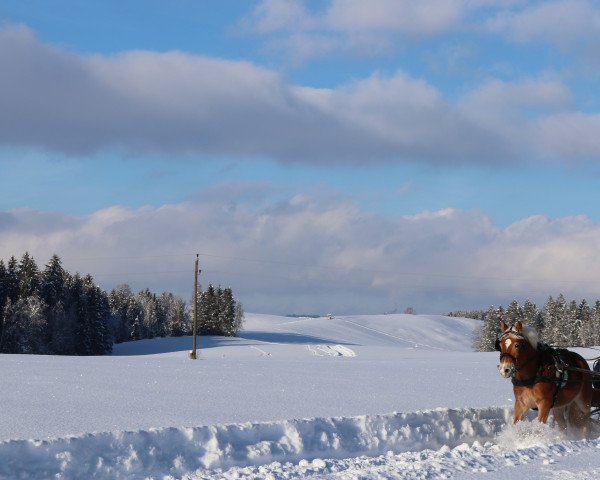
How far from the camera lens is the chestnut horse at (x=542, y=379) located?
36.8 feet

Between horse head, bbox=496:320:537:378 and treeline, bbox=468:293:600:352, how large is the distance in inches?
3226

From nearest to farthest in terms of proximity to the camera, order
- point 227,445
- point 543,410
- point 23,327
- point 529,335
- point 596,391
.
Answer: point 227,445 < point 543,410 < point 529,335 < point 596,391 < point 23,327

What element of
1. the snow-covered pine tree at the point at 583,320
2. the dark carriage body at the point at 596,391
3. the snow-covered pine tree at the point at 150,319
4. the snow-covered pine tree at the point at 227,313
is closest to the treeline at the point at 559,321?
the snow-covered pine tree at the point at 583,320

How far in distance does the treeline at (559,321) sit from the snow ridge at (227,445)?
272 feet

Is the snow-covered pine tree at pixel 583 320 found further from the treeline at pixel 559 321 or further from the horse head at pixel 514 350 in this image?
the horse head at pixel 514 350

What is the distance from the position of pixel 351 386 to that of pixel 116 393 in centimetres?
553

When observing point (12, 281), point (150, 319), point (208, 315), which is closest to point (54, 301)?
point (12, 281)

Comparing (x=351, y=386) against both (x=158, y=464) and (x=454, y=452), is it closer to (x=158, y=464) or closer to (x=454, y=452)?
(x=454, y=452)

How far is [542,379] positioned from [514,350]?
65 centimetres

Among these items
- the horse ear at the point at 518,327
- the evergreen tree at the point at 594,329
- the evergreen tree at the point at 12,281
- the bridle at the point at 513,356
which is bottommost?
the evergreen tree at the point at 594,329

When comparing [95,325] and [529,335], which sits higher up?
[529,335]

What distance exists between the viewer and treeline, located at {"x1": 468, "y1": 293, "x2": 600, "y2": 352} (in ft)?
306

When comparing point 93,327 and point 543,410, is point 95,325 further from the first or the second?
point 543,410

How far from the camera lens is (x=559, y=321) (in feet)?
313
